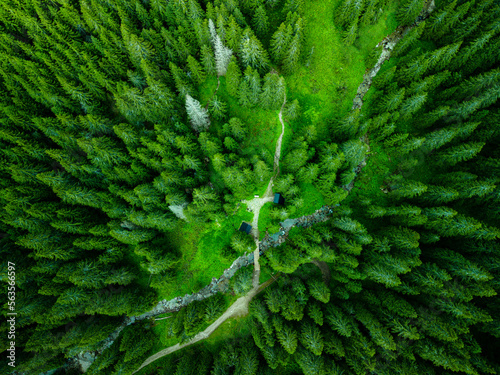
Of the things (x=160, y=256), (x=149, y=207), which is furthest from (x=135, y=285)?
(x=149, y=207)

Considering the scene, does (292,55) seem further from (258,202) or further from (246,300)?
(246,300)

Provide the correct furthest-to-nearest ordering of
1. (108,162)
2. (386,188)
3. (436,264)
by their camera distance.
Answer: (386,188) → (108,162) → (436,264)

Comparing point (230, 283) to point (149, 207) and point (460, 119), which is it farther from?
point (460, 119)

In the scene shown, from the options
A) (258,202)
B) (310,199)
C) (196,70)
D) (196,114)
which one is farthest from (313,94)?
(258,202)

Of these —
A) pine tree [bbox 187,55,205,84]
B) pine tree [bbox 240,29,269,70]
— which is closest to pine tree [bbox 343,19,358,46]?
pine tree [bbox 240,29,269,70]

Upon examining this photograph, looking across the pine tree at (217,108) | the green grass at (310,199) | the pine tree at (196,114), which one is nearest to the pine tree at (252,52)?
the pine tree at (217,108)

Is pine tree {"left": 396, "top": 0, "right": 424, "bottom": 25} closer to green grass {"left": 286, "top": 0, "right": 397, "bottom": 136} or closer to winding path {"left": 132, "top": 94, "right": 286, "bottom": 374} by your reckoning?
green grass {"left": 286, "top": 0, "right": 397, "bottom": 136}

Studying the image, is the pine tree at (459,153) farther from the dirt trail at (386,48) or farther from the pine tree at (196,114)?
the pine tree at (196,114)
